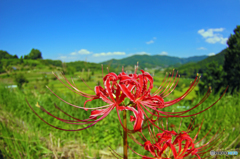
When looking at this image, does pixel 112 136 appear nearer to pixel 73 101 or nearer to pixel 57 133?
pixel 57 133

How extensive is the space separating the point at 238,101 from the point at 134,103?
18.6ft

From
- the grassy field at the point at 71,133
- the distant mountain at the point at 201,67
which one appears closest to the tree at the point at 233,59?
the distant mountain at the point at 201,67

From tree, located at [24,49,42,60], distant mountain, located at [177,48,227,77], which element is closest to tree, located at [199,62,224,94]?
distant mountain, located at [177,48,227,77]

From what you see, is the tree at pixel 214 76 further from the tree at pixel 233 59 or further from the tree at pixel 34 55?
the tree at pixel 34 55

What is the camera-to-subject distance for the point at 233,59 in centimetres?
3403

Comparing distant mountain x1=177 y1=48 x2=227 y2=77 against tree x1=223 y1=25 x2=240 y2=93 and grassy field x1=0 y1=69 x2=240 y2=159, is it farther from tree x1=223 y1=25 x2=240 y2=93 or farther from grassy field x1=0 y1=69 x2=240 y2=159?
grassy field x1=0 y1=69 x2=240 y2=159

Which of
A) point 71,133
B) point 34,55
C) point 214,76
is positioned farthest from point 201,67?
point 71,133

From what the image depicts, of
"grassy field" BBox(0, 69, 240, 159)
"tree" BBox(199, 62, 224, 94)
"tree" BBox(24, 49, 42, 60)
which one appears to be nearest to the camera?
"grassy field" BBox(0, 69, 240, 159)

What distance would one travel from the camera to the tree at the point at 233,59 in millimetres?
32469

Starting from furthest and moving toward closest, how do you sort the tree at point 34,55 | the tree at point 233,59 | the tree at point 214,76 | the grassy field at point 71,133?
the tree at point 214,76, the tree at point 233,59, the tree at point 34,55, the grassy field at point 71,133

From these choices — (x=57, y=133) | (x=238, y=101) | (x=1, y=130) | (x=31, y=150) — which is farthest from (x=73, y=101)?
(x=238, y=101)

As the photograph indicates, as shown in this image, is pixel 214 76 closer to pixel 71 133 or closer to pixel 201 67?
pixel 71 133

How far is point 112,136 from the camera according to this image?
3475 millimetres

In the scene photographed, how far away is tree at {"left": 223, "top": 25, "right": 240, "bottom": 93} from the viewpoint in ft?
107
